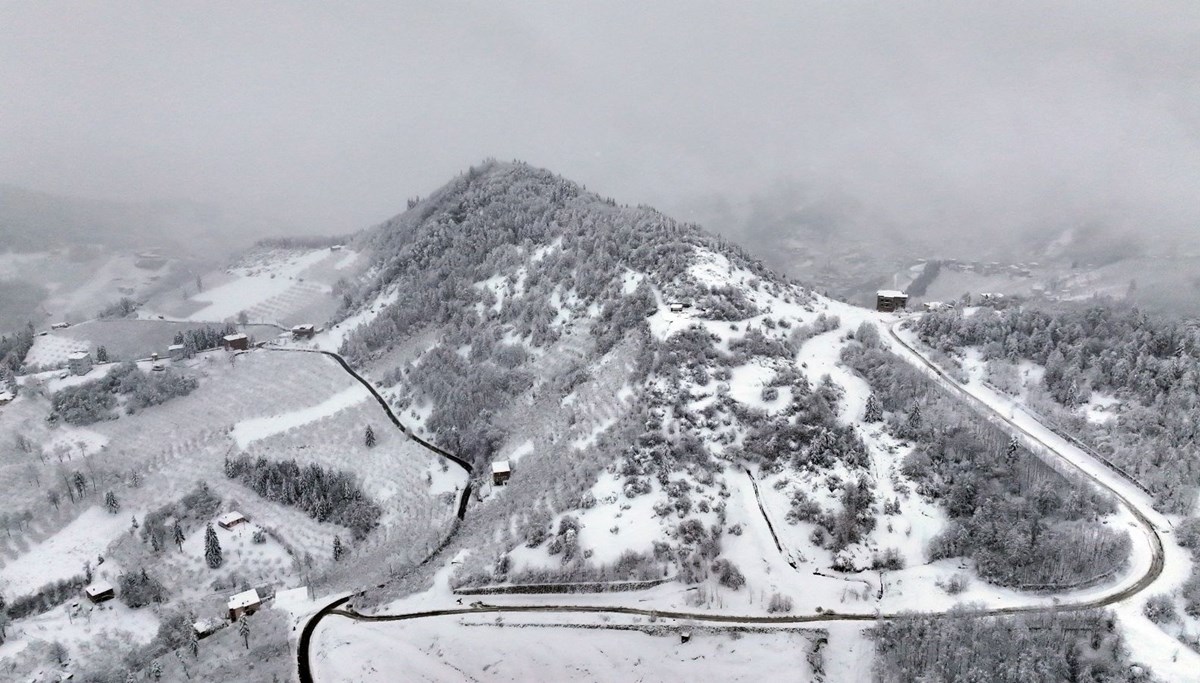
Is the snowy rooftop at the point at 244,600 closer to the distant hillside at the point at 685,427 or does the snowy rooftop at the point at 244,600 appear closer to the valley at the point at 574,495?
the valley at the point at 574,495

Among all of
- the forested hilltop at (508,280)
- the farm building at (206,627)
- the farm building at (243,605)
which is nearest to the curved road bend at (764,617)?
the farm building at (243,605)

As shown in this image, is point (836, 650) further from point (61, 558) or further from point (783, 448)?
point (61, 558)

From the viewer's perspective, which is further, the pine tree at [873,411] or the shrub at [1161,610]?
the pine tree at [873,411]

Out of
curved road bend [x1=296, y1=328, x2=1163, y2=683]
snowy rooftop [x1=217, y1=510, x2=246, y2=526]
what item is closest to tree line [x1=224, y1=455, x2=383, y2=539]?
snowy rooftop [x1=217, y1=510, x2=246, y2=526]

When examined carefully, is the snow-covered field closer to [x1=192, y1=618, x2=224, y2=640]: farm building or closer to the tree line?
[x1=192, y1=618, x2=224, y2=640]: farm building

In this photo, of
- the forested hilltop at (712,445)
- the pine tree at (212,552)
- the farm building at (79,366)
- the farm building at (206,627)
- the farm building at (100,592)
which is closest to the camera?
the forested hilltop at (712,445)

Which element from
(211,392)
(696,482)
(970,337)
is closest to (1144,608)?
(696,482)
